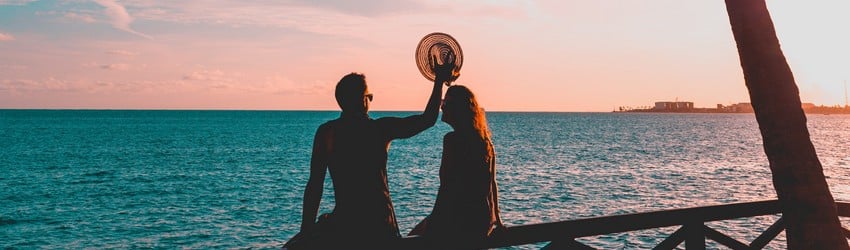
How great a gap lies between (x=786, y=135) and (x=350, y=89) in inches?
104

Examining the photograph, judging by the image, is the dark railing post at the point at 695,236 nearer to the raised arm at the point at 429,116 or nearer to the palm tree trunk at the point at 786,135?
the palm tree trunk at the point at 786,135

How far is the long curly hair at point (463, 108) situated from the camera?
427 centimetres

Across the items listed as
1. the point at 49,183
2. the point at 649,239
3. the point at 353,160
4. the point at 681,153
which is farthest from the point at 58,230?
the point at 681,153

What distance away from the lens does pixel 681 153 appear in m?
67.3

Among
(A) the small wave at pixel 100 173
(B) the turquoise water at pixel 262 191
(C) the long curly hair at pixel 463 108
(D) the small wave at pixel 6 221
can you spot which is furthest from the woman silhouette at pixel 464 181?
(A) the small wave at pixel 100 173

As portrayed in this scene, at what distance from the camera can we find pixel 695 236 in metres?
5.10

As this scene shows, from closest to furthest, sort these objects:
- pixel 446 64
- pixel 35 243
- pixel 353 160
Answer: pixel 353 160
pixel 446 64
pixel 35 243

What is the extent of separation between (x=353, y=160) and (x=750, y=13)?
8.72 feet

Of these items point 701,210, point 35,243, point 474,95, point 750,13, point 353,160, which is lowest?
point 35,243

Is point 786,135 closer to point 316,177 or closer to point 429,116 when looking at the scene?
point 429,116

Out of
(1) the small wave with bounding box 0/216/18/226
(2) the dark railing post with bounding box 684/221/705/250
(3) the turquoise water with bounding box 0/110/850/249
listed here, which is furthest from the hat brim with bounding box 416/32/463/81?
(1) the small wave with bounding box 0/216/18/226

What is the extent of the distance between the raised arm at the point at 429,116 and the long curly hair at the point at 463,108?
0.08m

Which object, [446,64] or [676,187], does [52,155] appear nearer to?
[676,187]

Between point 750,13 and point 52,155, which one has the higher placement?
point 750,13
